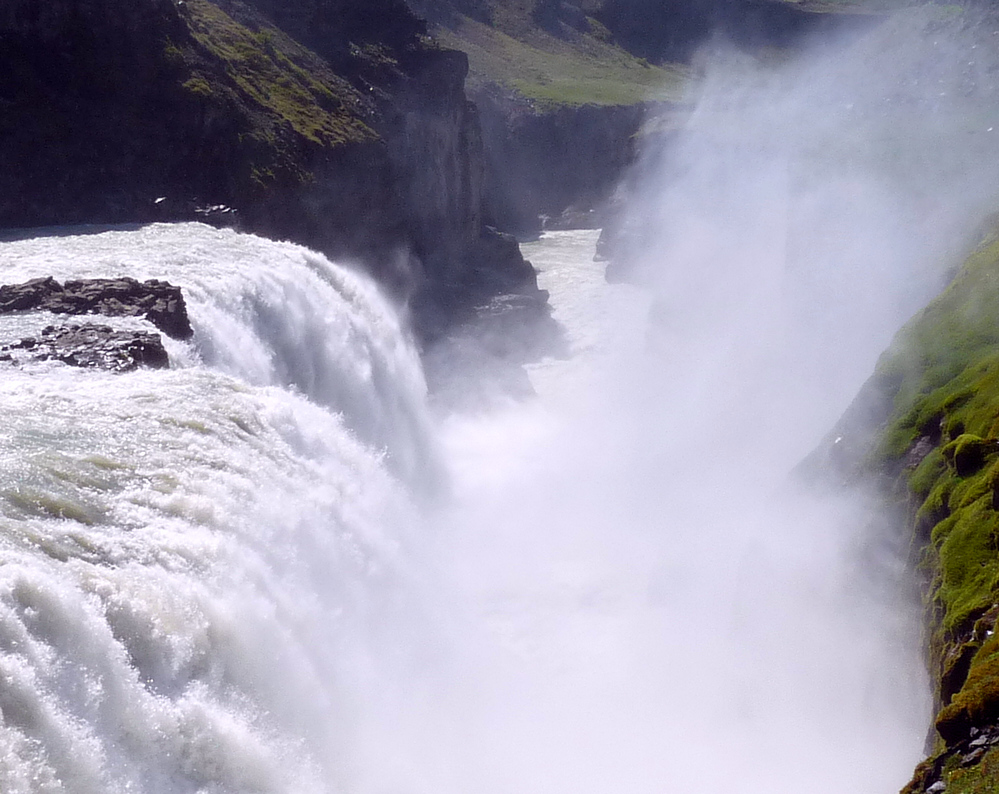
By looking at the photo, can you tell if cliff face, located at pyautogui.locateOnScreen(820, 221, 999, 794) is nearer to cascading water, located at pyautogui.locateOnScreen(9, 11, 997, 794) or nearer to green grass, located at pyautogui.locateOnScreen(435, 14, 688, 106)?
cascading water, located at pyautogui.locateOnScreen(9, 11, 997, 794)

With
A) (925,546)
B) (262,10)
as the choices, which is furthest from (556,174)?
(925,546)

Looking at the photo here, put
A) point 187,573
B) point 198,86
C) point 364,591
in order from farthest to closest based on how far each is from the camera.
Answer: point 198,86, point 364,591, point 187,573

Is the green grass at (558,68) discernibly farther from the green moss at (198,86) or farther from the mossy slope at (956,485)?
the mossy slope at (956,485)

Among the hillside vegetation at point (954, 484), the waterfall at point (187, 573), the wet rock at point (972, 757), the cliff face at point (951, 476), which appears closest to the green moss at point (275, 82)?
the waterfall at point (187, 573)

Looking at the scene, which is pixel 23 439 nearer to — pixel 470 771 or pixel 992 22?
pixel 470 771

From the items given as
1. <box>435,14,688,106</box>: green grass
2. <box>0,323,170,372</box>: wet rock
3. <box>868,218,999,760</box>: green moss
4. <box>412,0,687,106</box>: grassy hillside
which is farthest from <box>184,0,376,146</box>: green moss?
<box>435,14,688,106</box>: green grass

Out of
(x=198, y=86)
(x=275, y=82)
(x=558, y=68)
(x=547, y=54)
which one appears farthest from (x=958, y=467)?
(x=547, y=54)

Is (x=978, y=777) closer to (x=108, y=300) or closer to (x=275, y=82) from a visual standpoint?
(x=108, y=300)
